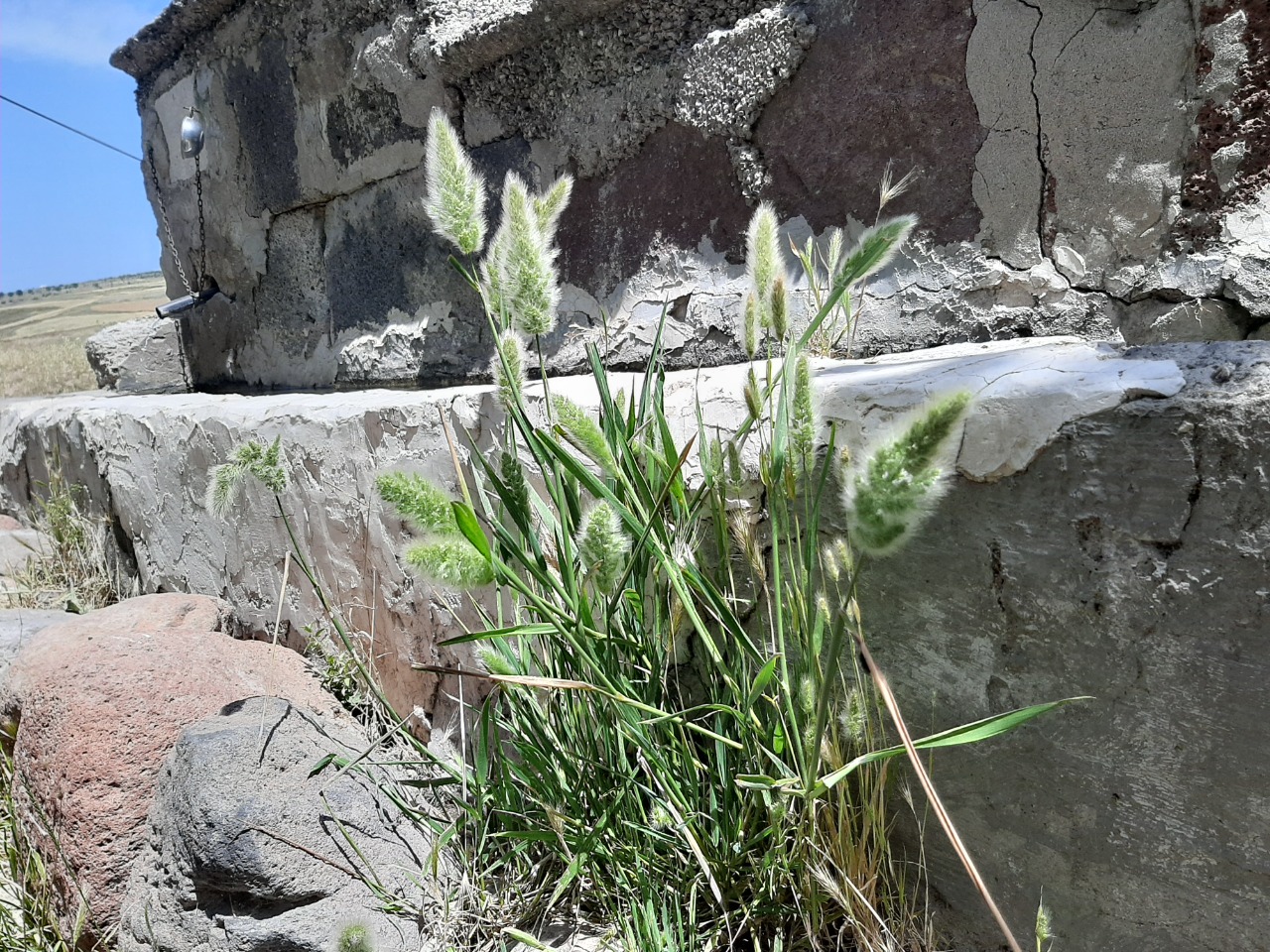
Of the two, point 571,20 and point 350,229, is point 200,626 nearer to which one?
point 350,229

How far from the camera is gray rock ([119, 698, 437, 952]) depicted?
155cm

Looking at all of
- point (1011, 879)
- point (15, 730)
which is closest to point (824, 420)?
point (1011, 879)

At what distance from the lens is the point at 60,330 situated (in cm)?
549

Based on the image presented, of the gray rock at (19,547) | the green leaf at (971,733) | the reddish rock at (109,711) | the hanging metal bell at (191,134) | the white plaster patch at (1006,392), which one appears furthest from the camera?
the hanging metal bell at (191,134)

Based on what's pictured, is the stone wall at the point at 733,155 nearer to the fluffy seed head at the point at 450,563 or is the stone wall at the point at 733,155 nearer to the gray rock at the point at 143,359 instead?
the fluffy seed head at the point at 450,563

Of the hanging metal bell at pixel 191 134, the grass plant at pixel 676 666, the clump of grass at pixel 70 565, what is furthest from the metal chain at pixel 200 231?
the grass plant at pixel 676 666

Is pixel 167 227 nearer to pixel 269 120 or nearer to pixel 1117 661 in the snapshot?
pixel 269 120

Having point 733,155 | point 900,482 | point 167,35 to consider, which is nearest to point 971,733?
point 900,482

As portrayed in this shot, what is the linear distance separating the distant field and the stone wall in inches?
59.9

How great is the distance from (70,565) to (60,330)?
9.95ft

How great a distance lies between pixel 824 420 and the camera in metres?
1.27

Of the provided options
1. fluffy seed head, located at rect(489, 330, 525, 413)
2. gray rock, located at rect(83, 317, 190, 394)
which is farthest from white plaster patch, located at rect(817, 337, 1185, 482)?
gray rock, located at rect(83, 317, 190, 394)

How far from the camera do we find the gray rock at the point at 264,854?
155 centimetres

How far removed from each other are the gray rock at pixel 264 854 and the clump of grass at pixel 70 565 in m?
1.43
